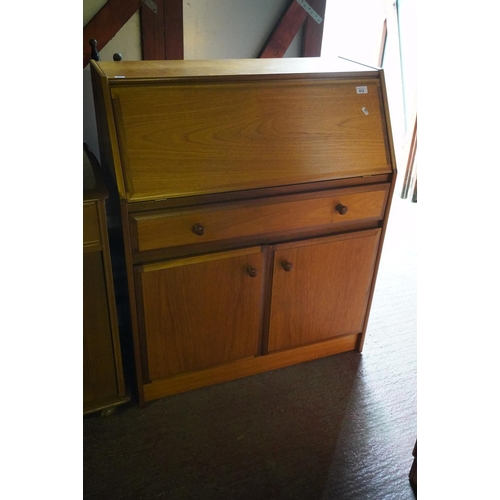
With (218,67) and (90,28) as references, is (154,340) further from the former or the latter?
(90,28)

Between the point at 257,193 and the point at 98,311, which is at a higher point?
the point at 257,193

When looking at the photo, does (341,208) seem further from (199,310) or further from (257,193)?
(199,310)

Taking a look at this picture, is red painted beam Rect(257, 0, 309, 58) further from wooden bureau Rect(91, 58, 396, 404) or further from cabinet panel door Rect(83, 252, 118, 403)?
cabinet panel door Rect(83, 252, 118, 403)

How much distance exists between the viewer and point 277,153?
158 cm

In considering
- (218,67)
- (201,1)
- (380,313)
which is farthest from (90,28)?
(380,313)

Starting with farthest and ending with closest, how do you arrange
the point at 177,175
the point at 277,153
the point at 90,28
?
1. the point at 90,28
2. the point at 277,153
3. the point at 177,175

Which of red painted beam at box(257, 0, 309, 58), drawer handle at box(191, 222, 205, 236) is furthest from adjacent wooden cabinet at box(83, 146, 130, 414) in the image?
red painted beam at box(257, 0, 309, 58)

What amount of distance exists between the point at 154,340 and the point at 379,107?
110 centimetres

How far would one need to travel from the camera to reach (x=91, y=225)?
1.43 metres

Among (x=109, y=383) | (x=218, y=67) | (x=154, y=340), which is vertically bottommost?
(x=109, y=383)

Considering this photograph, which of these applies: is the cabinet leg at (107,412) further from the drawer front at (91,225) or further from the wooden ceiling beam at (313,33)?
the wooden ceiling beam at (313,33)

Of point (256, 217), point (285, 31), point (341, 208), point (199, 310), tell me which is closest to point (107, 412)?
point (199, 310)

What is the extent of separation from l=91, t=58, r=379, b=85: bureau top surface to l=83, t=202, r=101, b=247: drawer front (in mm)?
357

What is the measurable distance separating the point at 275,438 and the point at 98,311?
2.37ft
